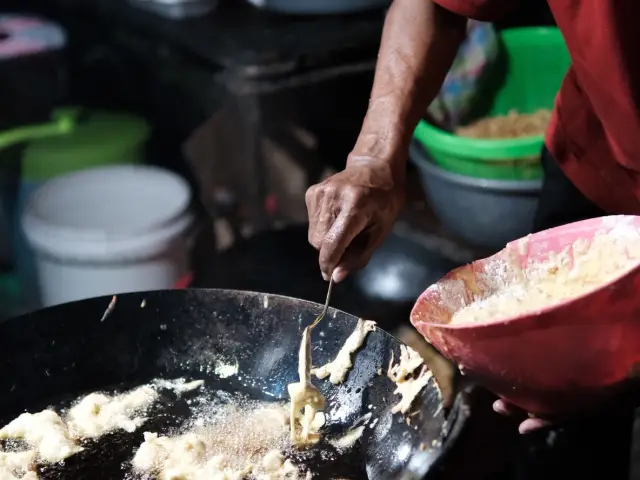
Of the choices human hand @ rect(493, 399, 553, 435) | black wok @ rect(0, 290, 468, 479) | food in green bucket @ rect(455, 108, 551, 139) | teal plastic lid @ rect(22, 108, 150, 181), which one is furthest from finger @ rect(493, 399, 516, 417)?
teal plastic lid @ rect(22, 108, 150, 181)

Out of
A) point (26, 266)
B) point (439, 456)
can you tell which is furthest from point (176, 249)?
point (439, 456)

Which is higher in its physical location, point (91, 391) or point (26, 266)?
point (91, 391)

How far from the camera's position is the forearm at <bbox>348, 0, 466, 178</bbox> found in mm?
1270

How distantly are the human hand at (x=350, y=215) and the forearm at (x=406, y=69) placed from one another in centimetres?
8

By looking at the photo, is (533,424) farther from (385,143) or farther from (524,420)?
(385,143)

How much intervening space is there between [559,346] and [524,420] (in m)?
0.24

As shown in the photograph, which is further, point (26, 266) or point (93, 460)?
point (26, 266)

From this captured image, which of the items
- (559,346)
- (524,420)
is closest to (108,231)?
(524,420)

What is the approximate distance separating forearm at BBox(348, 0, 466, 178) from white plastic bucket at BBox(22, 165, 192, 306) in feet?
3.09

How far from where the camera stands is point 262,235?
2.09m

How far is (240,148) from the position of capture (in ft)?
7.18

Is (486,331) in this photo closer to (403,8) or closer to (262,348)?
(262,348)

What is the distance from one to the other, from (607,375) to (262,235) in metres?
1.25

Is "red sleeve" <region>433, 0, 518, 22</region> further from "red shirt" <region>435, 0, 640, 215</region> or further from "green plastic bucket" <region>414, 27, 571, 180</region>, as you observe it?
"green plastic bucket" <region>414, 27, 571, 180</region>
